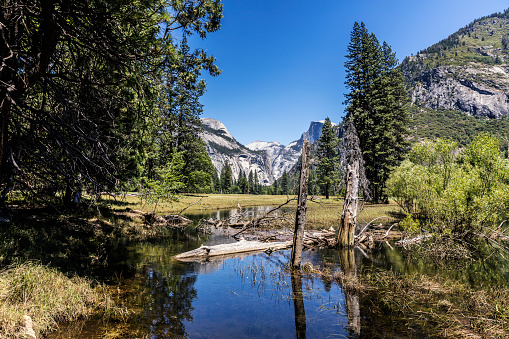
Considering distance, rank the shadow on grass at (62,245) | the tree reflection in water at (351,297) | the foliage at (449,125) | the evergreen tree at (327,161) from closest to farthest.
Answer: the tree reflection in water at (351,297)
the shadow on grass at (62,245)
the evergreen tree at (327,161)
the foliage at (449,125)

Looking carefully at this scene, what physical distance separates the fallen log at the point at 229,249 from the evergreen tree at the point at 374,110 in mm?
29044

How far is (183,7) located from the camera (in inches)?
255

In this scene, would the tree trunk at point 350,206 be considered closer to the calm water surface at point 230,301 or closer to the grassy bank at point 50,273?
the calm water surface at point 230,301

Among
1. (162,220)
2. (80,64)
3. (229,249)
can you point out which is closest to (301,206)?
(229,249)

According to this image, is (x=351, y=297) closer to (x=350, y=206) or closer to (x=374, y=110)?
(x=350, y=206)

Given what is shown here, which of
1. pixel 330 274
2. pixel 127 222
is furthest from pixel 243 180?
pixel 330 274

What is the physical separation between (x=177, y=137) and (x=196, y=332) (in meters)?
38.9

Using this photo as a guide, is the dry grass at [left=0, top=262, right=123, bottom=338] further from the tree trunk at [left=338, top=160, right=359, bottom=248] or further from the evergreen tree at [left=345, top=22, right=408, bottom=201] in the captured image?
the evergreen tree at [left=345, top=22, right=408, bottom=201]

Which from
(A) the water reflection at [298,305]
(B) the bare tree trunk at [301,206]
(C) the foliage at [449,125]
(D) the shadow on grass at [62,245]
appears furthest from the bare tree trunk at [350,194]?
(C) the foliage at [449,125]

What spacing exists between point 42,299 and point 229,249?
9668mm

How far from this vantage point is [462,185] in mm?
14062

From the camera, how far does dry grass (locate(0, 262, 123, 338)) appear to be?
447 cm

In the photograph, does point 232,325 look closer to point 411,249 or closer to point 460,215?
point 411,249

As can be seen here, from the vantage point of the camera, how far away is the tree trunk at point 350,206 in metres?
14.7
